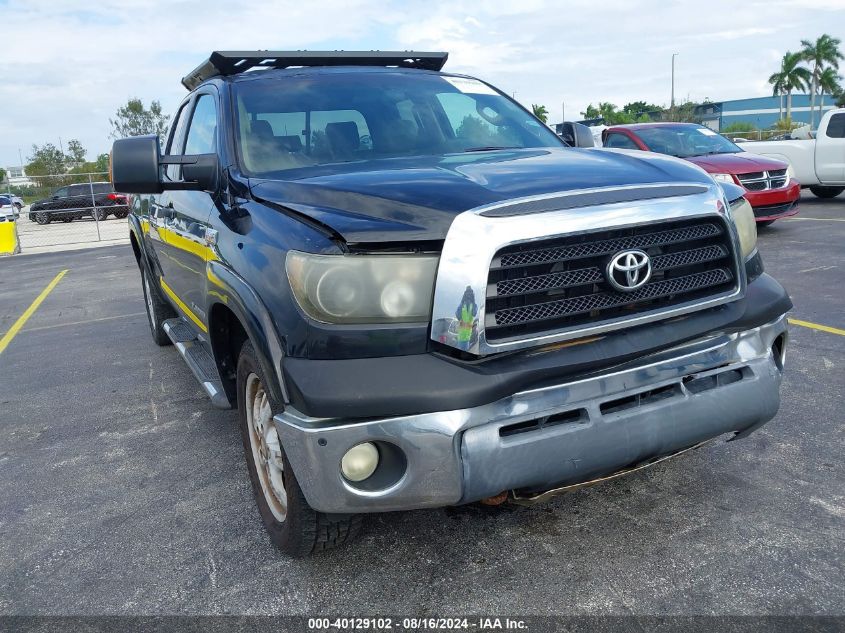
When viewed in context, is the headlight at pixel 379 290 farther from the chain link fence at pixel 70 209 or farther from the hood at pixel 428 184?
the chain link fence at pixel 70 209

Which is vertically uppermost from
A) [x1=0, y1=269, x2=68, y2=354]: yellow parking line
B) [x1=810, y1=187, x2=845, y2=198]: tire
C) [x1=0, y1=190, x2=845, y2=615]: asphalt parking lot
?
[x1=810, y1=187, x2=845, y2=198]: tire

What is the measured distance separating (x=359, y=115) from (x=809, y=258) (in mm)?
6627

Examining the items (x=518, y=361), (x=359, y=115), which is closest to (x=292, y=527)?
(x=518, y=361)

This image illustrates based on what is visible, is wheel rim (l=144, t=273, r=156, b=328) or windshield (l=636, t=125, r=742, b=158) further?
windshield (l=636, t=125, r=742, b=158)

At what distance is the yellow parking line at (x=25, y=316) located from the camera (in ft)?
23.8

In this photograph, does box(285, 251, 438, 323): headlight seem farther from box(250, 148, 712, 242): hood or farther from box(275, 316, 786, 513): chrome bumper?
box(275, 316, 786, 513): chrome bumper

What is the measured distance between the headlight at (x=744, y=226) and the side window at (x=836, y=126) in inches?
496

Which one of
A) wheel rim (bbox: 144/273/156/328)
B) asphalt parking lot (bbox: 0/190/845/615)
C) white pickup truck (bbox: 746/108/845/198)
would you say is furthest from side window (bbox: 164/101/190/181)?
white pickup truck (bbox: 746/108/845/198)

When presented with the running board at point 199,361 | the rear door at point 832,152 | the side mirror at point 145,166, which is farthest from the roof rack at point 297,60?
the rear door at point 832,152

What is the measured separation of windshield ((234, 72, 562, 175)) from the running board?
0.99m

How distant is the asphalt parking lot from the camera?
2.52 meters

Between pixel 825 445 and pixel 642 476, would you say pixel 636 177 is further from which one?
pixel 825 445

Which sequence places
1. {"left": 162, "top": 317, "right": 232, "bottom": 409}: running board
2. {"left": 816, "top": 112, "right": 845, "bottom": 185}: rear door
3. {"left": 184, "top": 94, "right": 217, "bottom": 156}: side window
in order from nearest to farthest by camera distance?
{"left": 162, "top": 317, "right": 232, "bottom": 409}: running board
{"left": 184, "top": 94, "right": 217, "bottom": 156}: side window
{"left": 816, "top": 112, "right": 845, "bottom": 185}: rear door

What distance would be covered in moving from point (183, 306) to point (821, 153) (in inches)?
512
